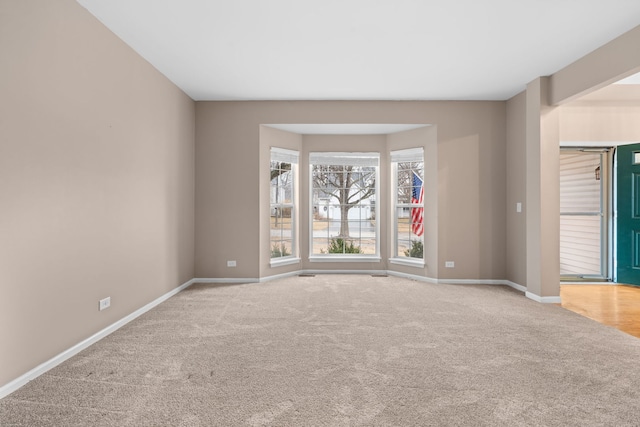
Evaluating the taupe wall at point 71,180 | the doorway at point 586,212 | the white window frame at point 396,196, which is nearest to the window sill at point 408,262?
the white window frame at point 396,196

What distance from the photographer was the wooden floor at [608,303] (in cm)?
381

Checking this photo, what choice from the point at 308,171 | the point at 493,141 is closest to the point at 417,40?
the point at 493,141

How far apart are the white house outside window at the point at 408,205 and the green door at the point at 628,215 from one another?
301 centimetres

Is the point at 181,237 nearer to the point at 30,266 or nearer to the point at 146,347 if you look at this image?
the point at 146,347

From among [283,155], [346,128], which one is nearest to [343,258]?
[283,155]

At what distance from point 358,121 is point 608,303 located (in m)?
4.17

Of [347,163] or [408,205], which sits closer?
[408,205]

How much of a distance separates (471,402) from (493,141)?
4.48 meters

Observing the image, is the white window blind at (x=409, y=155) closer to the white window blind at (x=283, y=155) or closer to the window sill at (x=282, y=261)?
the white window blind at (x=283, y=155)

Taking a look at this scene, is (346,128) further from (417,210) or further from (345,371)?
(345,371)

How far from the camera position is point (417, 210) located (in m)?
6.14

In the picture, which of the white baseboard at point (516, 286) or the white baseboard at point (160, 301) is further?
the white baseboard at point (516, 286)

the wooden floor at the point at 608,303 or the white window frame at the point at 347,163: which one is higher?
the white window frame at the point at 347,163

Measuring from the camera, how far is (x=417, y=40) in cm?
359
